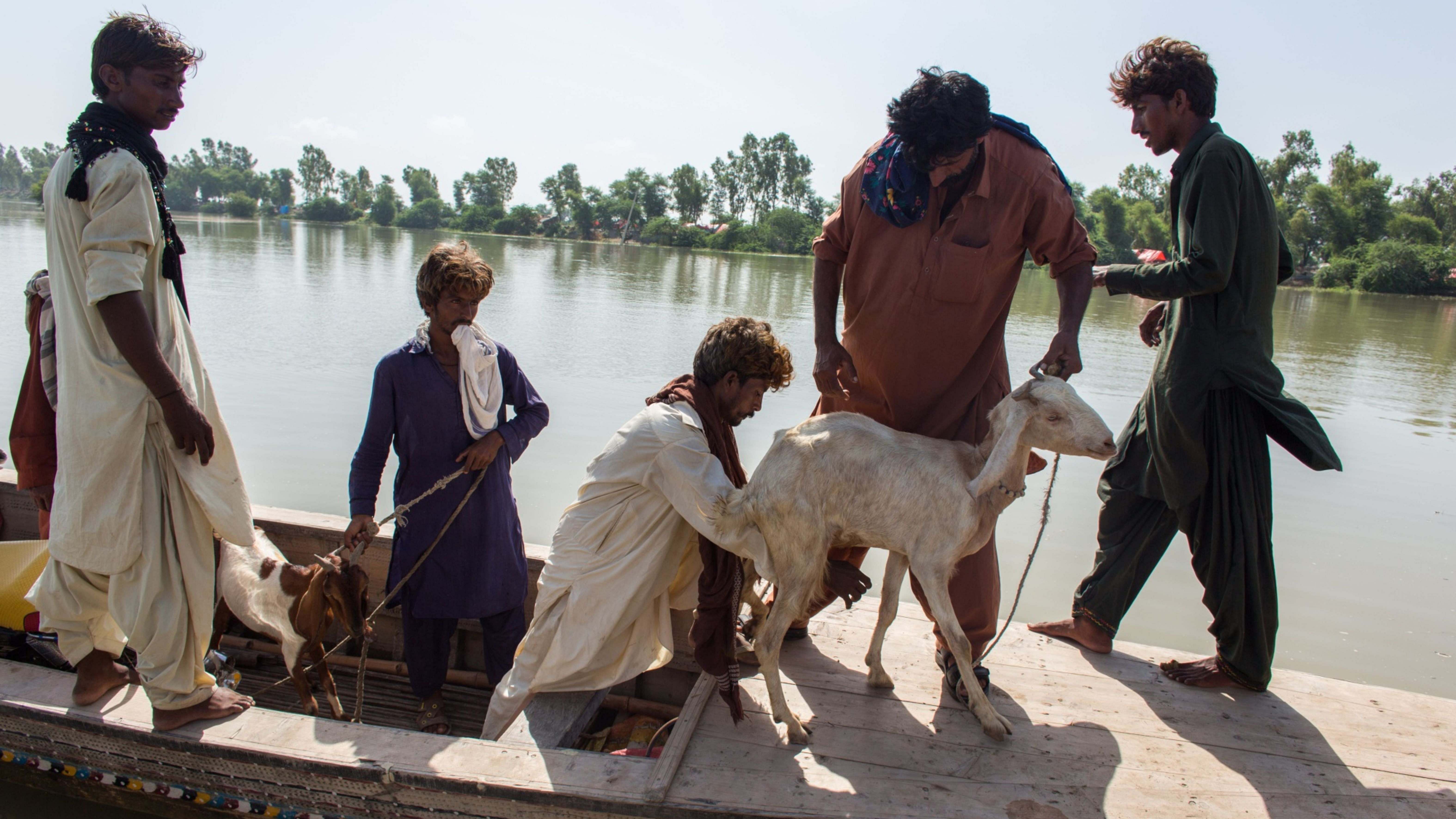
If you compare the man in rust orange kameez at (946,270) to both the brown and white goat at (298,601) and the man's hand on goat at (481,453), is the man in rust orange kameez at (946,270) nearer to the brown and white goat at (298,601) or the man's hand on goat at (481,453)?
the man's hand on goat at (481,453)

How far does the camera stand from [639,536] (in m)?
2.89

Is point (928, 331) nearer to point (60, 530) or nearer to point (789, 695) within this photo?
point (789, 695)

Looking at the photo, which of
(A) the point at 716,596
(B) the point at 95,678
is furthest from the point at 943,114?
(B) the point at 95,678

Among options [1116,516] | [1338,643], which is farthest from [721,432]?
[1338,643]

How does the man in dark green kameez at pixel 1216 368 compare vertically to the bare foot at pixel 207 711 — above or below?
above

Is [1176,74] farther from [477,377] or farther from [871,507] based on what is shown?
[477,377]

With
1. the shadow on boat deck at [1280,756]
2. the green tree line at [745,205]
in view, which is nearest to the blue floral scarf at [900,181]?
the shadow on boat deck at [1280,756]

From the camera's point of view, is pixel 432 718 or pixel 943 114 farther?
pixel 432 718

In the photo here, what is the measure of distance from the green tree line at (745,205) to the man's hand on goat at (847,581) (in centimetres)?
3254

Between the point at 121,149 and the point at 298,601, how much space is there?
1.73 meters

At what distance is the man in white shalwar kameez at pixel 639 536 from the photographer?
2711 mm

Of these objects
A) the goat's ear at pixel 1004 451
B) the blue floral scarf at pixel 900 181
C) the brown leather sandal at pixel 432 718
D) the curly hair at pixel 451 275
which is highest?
the blue floral scarf at pixel 900 181

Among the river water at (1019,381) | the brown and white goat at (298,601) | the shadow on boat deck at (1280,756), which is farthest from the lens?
the river water at (1019,381)

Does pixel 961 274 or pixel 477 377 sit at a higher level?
pixel 961 274
